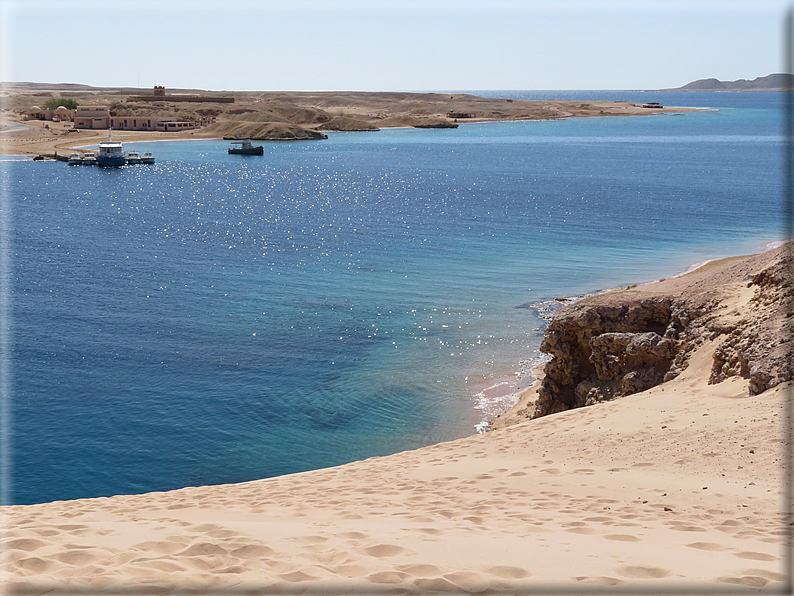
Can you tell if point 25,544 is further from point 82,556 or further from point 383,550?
point 383,550

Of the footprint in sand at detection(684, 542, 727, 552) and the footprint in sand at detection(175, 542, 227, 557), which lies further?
the footprint in sand at detection(684, 542, 727, 552)

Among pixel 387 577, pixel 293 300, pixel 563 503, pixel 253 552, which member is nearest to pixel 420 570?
pixel 387 577

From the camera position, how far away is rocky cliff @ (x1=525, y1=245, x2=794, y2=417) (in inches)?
582

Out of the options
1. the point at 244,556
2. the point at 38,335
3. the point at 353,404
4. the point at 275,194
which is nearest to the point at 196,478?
the point at 353,404

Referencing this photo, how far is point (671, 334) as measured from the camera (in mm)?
17719

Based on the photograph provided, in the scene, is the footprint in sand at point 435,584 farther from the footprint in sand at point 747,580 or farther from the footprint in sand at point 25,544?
the footprint in sand at point 25,544

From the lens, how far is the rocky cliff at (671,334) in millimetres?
14781

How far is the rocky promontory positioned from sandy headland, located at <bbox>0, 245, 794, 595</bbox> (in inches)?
1.9

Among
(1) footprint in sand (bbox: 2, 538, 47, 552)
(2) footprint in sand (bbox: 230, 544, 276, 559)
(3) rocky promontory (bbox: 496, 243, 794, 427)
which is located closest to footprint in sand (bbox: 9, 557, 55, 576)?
(1) footprint in sand (bbox: 2, 538, 47, 552)

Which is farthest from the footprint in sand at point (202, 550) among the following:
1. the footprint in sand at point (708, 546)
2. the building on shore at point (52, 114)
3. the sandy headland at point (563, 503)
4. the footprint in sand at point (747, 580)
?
the building on shore at point (52, 114)

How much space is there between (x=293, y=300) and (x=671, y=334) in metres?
19.8

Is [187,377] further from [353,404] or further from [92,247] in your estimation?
[92,247]

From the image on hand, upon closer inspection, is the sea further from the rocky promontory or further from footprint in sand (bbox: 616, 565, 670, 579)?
footprint in sand (bbox: 616, 565, 670, 579)

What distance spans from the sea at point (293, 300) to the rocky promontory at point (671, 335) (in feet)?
10.8
